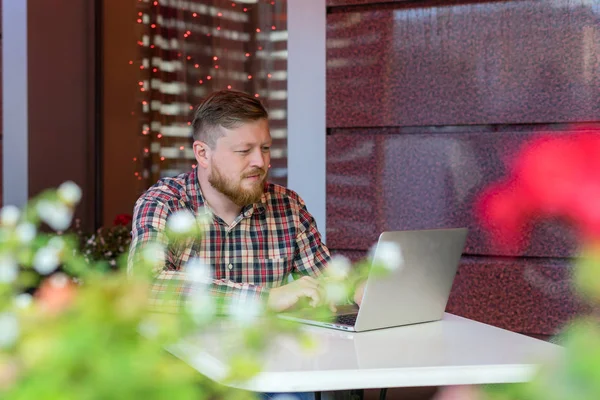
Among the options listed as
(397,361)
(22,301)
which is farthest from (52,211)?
(397,361)

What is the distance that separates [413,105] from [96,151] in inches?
101

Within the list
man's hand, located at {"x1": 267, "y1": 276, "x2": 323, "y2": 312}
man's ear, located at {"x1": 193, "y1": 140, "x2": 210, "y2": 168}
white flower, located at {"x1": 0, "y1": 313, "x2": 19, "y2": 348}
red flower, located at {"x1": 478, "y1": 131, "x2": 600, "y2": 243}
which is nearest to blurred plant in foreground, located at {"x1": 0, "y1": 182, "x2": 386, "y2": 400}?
white flower, located at {"x1": 0, "y1": 313, "x2": 19, "y2": 348}

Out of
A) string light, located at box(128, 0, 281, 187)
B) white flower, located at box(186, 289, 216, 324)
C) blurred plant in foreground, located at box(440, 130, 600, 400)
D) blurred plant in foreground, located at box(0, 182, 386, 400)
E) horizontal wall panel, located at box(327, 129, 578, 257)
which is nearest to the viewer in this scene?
blurred plant in foreground, located at box(0, 182, 386, 400)

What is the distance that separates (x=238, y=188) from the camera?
9.64 feet

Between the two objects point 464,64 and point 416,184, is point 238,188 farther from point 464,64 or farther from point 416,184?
point 464,64

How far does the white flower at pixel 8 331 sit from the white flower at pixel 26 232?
14 centimetres

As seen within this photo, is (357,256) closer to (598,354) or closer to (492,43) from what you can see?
(492,43)

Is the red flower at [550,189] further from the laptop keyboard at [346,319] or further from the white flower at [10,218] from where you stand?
the white flower at [10,218]

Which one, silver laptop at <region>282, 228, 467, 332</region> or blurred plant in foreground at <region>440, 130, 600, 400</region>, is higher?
blurred plant in foreground at <region>440, 130, 600, 400</region>

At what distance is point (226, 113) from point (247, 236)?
43cm

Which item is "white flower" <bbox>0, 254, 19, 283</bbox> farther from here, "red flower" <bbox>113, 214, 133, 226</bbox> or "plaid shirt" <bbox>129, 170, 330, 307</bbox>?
"red flower" <bbox>113, 214, 133, 226</bbox>

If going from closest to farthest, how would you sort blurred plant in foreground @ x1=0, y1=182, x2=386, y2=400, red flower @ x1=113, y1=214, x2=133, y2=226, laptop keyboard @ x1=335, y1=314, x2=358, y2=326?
blurred plant in foreground @ x1=0, y1=182, x2=386, y2=400, laptop keyboard @ x1=335, y1=314, x2=358, y2=326, red flower @ x1=113, y1=214, x2=133, y2=226

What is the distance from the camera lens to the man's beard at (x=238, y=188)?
294 centimetres

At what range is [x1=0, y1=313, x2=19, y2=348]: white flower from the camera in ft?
1.49
